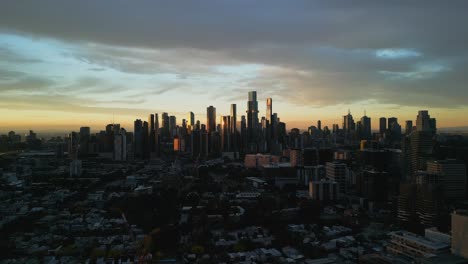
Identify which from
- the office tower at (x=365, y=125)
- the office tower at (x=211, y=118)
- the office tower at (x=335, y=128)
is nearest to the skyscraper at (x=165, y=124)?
the office tower at (x=211, y=118)

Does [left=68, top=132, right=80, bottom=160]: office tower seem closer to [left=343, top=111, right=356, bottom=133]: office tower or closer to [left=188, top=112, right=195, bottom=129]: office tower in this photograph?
[left=188, top=112, right=195, bottom=129]: office tower

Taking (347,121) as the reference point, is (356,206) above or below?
below

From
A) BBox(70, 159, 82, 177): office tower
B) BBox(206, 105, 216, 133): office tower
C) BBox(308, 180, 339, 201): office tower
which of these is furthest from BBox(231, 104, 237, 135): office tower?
BBox(308, 180, 339, 201): office tower

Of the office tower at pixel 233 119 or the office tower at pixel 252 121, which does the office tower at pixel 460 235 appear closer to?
the office tower at pixel 252 121

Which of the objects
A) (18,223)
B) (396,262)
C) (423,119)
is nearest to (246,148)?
(423,119)

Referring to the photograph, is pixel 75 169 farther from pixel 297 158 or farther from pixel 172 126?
pixel 172 126

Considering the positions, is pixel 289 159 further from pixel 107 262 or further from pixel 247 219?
pixel 107 262

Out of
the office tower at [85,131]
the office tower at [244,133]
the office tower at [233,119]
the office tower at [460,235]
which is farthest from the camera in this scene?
the office tower at [233,119]
